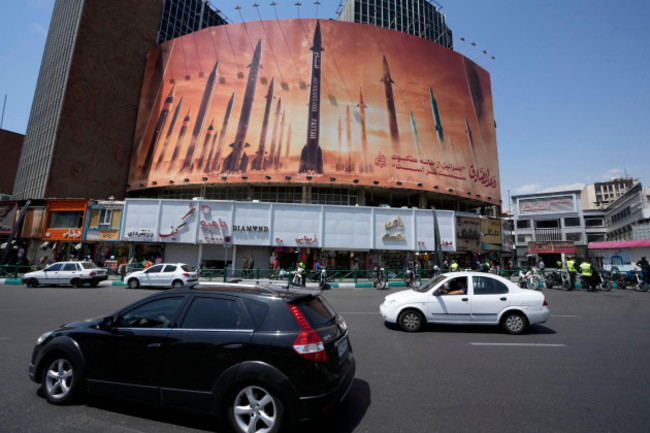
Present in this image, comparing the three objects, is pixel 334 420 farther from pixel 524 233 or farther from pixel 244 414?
pixel 524 233

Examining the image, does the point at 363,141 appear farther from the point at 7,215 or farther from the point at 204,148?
the point at 7,215

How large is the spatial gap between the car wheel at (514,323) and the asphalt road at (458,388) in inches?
10.2

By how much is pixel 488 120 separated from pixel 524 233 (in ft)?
96.8

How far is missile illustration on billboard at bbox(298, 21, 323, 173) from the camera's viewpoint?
28.3 m

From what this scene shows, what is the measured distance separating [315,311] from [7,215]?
4183 cm

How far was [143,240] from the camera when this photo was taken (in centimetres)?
2541

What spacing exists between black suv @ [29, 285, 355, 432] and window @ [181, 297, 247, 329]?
11mm

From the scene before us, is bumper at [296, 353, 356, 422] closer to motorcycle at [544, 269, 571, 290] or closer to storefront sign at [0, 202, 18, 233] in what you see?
motorcycle at [544, 269, 571, 290]

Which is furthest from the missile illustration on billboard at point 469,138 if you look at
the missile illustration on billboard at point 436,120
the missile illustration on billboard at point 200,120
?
the missile illustration on billboard at point 200,120

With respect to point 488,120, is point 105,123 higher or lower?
lower

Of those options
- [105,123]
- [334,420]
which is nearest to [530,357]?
[334,420]

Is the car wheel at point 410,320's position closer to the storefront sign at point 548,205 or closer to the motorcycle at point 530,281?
the motorcycle at point 530,281

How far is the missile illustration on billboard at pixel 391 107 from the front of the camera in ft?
100

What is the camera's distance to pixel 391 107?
1232 inches
